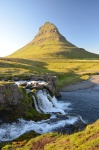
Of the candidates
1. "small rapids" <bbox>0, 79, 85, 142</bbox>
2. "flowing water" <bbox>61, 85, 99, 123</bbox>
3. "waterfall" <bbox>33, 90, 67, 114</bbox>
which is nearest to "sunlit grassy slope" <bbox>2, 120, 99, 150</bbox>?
"small rapids" <bbox>0, 79, 85, 142</bbox>

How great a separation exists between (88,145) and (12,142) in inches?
563

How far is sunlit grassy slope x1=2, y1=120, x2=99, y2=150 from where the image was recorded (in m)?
23.8

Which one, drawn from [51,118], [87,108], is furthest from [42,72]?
[51,118]

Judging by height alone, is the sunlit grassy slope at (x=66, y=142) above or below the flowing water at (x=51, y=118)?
above

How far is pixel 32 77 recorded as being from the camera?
273 feet

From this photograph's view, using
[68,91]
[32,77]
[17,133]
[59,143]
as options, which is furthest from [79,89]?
[59,143]

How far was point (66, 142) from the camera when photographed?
27203 millimetres

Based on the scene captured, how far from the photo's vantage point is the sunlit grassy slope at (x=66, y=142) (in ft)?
78.1

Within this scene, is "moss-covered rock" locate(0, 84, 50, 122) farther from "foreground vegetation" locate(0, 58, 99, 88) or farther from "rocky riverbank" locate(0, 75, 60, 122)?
"foreground vegetation" locate(0, 58, 99, 88)

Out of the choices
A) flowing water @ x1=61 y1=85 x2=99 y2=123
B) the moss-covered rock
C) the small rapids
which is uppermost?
the moss-covered rock

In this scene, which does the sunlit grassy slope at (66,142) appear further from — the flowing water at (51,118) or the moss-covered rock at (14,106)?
the moss-covered rock at (14,106)

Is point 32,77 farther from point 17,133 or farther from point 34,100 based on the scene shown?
point 17,133

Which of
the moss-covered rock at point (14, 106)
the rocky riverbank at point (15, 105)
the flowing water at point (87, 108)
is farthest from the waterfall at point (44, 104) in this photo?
the flowing water at point (87, 108)

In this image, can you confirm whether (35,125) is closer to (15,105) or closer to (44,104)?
(15,105)
